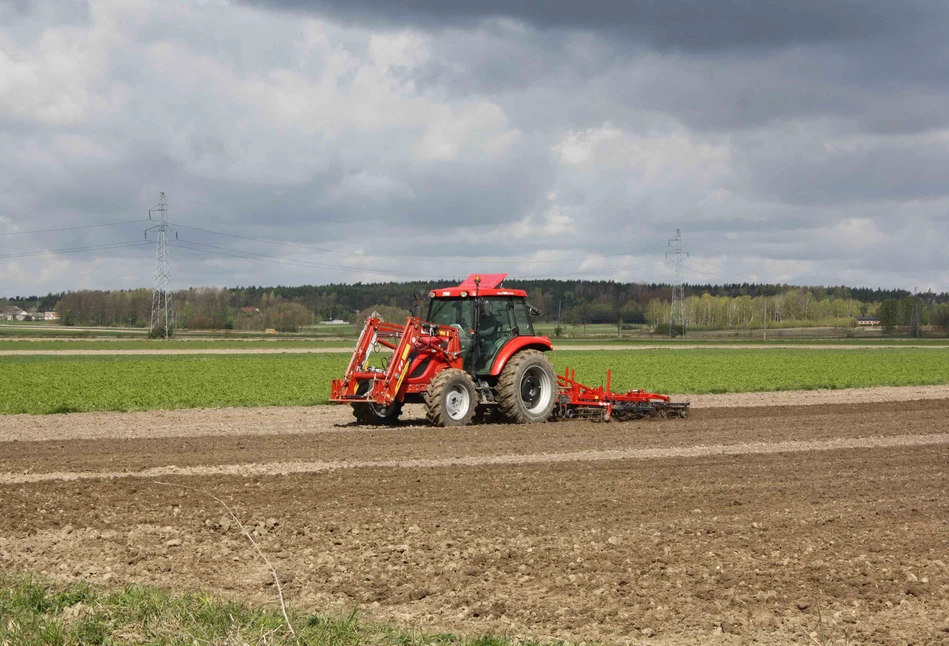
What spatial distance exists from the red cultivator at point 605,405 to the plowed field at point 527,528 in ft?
8.70

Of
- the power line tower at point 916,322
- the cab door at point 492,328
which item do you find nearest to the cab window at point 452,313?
the cab door at point 492,328

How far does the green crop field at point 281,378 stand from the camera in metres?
23.7

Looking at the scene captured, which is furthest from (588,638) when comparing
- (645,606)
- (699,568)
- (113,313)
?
(113,313)

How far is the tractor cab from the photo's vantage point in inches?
699

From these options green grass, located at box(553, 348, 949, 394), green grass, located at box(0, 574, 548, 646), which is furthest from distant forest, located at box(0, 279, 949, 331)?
green grass, located at box(0, 574, 548, 646)

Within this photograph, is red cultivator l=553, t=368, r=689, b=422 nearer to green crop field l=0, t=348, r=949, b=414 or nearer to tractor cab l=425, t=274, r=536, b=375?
tractor cab l=425, t=274, r=536, b=375

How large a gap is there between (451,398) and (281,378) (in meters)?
15.6

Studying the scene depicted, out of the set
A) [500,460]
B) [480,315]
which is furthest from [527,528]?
[480,315]

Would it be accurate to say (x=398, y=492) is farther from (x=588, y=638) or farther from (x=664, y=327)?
(x=664, y=327)

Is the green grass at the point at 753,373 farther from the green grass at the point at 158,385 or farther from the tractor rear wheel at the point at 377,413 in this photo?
the tractor rear wheel at the point at 377,413

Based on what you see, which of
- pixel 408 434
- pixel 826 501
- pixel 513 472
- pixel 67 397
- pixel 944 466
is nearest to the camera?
pixel 826 501

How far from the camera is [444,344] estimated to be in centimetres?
1741

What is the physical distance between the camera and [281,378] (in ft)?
104

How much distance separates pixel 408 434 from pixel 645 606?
32.0ft
